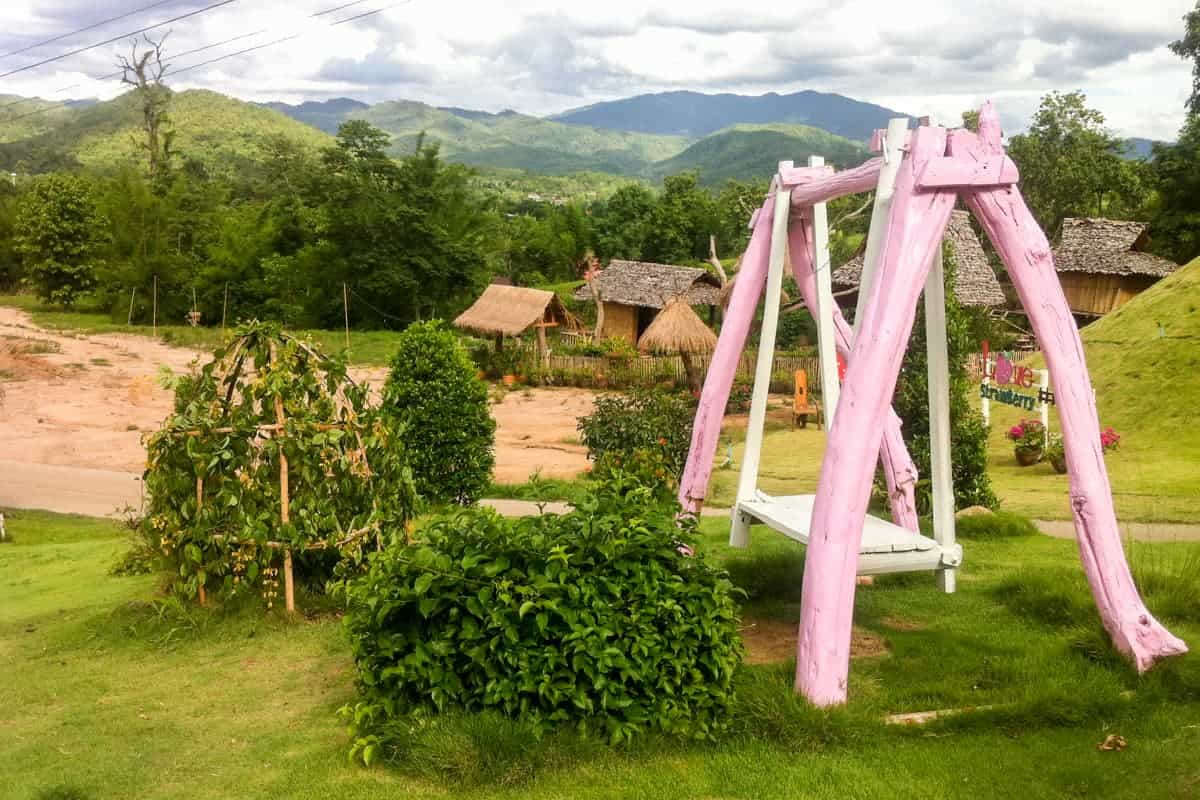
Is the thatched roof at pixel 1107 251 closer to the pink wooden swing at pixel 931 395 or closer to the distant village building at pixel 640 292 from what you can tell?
the distant village building at pixel 640 292

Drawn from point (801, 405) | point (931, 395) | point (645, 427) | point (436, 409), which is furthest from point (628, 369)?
point (931, 395)

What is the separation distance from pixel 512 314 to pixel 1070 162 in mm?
22486

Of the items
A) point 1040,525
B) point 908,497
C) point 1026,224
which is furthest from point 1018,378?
point 1026,224

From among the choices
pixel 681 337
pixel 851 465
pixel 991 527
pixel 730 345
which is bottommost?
pixel 991 527

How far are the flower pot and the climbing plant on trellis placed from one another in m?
11.0

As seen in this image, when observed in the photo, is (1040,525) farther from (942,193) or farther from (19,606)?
(19,606)

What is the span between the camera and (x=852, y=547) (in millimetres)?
5023

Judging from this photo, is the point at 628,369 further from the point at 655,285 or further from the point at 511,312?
the point at 655,285

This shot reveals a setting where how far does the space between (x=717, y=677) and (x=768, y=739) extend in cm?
37

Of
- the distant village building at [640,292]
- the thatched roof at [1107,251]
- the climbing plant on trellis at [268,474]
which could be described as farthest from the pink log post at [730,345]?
the thatched roof at [1107,251]

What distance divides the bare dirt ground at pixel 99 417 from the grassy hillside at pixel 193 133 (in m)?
73.0

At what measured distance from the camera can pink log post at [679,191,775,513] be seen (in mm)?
6848

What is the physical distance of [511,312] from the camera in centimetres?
3059

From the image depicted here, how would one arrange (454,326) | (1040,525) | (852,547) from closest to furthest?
(852,547) < (1040,525) < (454,326)
